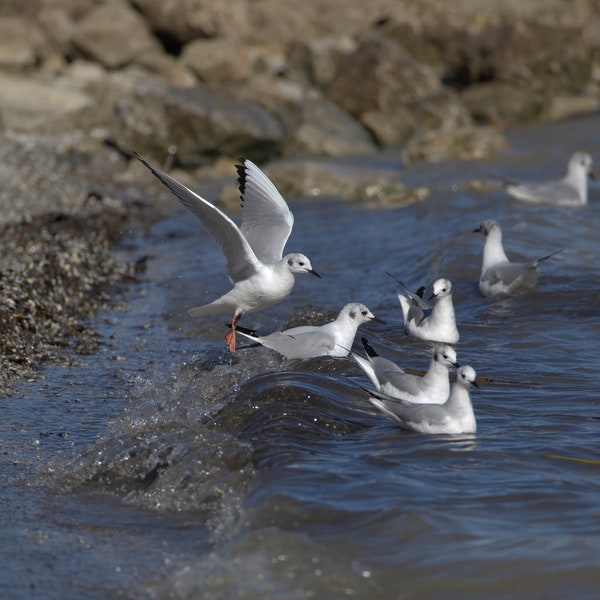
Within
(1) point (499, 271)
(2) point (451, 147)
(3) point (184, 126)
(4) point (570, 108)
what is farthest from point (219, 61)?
(1) point (499, 271)

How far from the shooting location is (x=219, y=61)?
949 inches

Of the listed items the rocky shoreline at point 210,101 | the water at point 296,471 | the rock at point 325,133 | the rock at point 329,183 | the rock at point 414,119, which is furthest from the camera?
the rock at point 414,119

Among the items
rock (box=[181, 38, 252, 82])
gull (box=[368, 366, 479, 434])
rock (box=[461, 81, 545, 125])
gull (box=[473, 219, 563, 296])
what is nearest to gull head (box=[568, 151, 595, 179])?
gull (box=[473, 219, 563, 296])

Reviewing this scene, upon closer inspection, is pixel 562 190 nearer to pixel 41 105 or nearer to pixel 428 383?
pixel 428 383

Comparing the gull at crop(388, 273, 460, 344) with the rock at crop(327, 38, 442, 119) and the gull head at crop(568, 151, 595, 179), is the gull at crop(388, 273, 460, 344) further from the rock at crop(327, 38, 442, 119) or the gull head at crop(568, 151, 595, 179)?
the rock at crop(327, 38, 442, 119)

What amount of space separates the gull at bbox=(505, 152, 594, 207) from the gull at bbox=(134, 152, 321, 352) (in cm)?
648

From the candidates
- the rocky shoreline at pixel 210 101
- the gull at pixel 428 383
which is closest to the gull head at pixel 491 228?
the rocky shoreline at pixel 210 101

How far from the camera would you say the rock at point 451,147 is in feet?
60.4

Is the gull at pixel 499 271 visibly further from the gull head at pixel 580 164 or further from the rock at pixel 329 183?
the rock at pixel 329 183

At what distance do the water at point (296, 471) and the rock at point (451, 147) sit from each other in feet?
30.9

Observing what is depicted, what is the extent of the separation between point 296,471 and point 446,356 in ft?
4.49

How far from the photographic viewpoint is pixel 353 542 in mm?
4469

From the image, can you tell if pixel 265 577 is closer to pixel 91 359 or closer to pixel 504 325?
pixel 91 359

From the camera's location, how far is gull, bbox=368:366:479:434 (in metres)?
5.68
